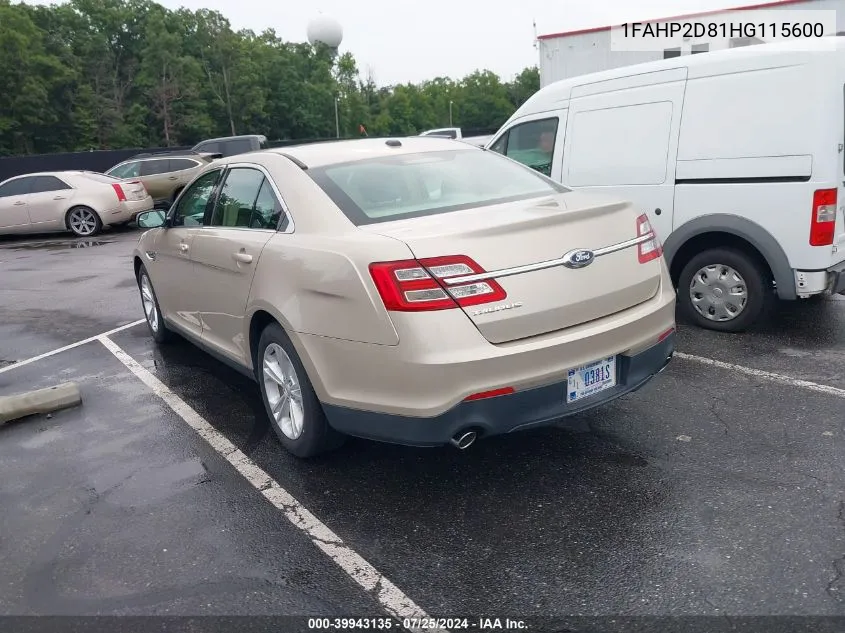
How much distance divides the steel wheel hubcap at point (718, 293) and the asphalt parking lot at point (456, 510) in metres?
0.60

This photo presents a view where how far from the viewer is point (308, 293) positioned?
3.41 metres

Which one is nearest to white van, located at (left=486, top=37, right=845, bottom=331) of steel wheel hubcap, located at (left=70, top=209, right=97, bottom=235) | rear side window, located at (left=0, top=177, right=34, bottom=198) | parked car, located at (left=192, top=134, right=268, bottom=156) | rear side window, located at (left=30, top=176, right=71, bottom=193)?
steel wheel hubcap, located at (left=70, top=209, right=97, bottom=235)

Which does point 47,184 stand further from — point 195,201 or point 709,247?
point 709,247

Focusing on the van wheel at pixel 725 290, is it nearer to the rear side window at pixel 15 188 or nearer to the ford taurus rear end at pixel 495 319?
the ford taurus rear end at pixel 495 319

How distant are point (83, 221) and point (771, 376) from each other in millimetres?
14998

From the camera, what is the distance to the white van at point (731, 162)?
493 cm

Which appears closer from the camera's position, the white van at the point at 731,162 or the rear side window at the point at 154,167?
the white van at the point at 731,162

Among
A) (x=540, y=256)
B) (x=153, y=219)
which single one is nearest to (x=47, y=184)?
(x=153, y=219)

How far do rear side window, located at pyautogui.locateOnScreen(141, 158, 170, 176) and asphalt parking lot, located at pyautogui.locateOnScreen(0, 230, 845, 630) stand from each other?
15.0 m

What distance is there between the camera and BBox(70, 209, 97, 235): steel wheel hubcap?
619 inches

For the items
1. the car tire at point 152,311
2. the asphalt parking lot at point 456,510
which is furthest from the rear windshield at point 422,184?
the car tire at point 152,311

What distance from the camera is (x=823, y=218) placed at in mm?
4977

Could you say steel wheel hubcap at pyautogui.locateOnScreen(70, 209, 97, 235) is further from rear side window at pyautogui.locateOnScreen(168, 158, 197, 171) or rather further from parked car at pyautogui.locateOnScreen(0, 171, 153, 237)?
rear side window at pyautogui.locateOnScreen(168, 158, 197, 171)

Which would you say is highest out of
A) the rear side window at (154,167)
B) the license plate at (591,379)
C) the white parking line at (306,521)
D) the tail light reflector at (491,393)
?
the rear side window at (154,167)
